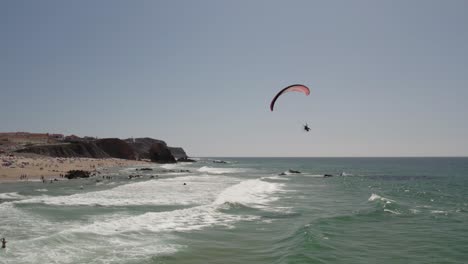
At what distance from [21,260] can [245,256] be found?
26.2 feet

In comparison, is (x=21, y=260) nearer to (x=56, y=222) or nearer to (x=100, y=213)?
(x=56, y=222)

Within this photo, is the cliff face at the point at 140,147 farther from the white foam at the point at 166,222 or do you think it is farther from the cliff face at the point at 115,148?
the white foam at the point at 166,222

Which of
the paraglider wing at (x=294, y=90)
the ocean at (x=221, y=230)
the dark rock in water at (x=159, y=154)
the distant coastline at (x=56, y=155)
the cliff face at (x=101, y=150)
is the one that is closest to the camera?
the ocean at (x=221, y=230)

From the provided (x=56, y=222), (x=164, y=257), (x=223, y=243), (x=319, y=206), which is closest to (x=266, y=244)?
(x=223, y=243)

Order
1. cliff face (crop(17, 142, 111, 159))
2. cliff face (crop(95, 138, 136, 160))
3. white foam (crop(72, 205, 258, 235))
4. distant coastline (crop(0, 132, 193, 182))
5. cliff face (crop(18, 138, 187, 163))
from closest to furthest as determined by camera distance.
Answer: white foam (crop(72, 205, 258, 235)) → distant coastline (crop(0, 132, 193, 182)) → cliff face (crop(17, 142, 111, 159)) → cliff face (crop(18, 138, 187, 163)) → cliff face (crop(95, 138, 136, 160))

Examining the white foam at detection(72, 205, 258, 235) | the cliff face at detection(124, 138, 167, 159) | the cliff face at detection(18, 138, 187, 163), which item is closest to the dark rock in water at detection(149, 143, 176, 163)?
the cliff face at detection(18, 138, 187, 163)

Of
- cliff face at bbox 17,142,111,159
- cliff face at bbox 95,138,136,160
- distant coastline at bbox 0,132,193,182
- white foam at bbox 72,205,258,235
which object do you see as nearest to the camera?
white foam at bbox 72,205,258,235

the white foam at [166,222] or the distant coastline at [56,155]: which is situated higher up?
the distant coastline at [56,155]

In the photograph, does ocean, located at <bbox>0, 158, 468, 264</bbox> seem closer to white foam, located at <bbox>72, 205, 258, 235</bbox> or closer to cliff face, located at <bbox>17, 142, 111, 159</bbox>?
white foam, located at <bbox>72, 205, 258, 235</bbox>

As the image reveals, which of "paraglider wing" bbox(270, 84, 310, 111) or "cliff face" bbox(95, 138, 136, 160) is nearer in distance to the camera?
"paraglider wing" bbox(270, 84, 310, 111)

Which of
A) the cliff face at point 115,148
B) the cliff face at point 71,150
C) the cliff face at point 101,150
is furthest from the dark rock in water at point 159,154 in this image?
the cliff face at point 71,150

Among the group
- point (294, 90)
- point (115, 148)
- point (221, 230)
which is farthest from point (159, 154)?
point (221, 230)

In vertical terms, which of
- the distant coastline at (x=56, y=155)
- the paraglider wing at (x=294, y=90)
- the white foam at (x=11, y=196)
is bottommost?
the white foam at (x=11, y=196)

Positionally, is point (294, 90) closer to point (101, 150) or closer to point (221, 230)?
point (221, 230)
